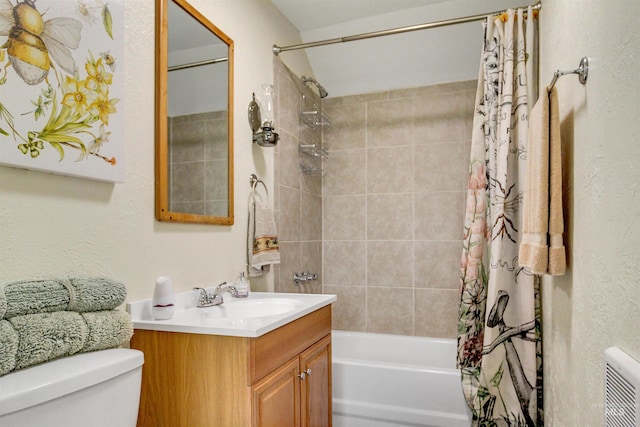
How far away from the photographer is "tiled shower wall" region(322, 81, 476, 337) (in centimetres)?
287

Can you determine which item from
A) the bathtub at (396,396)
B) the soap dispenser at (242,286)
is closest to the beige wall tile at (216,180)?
the soap dispenser at (242,286)

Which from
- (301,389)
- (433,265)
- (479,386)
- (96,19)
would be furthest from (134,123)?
(433,265)

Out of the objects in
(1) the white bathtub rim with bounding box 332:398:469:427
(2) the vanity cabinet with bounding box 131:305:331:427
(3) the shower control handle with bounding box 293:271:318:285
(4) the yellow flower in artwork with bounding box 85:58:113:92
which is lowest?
(1) the white bathtub rim with bounding box 332:398:469:427

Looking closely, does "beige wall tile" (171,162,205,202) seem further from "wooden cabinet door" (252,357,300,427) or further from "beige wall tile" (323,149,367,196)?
"beige wall tile" (323,149,367,196)

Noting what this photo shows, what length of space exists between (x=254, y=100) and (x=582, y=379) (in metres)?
1.85

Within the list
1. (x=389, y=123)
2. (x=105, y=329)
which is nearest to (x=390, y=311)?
(x=389, y=123)

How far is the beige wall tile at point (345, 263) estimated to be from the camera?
3.09 metres

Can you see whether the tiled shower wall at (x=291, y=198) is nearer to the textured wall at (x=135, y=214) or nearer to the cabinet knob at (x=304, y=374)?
the textured wall at (x=135, y=214)

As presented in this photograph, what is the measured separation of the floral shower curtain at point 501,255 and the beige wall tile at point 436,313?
2.39 feet

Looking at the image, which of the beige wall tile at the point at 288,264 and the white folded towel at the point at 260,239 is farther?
the beige wall tile at the point at 288,264

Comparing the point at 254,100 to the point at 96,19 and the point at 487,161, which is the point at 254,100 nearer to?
the point at 96,19

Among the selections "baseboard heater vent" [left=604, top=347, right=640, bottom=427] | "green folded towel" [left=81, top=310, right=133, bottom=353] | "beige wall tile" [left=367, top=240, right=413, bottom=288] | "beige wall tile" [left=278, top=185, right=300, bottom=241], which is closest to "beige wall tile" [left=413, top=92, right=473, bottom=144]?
"beige wall tile" [left=367, top=240, right=413, bottom=288]

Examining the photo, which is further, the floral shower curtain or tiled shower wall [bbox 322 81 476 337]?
tiled shower wall [bbox 322 81 476 337]

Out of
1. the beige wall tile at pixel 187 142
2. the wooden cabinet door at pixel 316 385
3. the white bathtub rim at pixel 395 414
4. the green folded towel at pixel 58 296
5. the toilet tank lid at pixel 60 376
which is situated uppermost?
the beige wall tile at pixel 187 142
